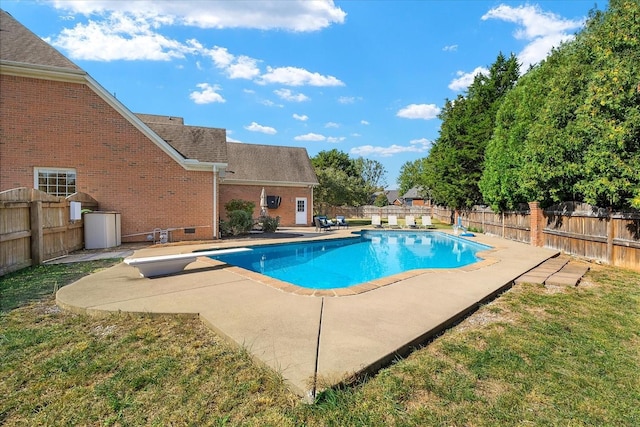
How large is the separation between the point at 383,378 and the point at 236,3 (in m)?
11.4

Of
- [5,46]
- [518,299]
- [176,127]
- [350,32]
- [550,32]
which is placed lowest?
[518,299]

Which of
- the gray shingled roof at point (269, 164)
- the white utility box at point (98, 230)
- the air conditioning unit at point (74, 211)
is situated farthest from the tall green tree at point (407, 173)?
the air conditioning unit at point (74, 211)

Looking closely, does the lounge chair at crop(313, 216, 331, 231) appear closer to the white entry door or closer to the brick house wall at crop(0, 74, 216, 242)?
the white entry door

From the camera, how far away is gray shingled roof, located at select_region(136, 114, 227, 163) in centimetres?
1412

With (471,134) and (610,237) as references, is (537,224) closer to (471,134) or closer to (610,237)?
(610,237)

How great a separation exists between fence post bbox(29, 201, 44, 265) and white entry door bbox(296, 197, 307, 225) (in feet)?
55.4

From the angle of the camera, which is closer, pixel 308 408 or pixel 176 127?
pixel 308 408

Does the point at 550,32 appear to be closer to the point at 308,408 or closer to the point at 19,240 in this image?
the point at 308,408

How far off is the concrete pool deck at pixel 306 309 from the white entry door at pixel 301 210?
16.7 meters

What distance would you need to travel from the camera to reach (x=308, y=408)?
2.32 meters

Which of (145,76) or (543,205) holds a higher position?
(145,76)

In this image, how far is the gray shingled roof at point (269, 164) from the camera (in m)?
22.8

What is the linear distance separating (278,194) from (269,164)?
2.73 m

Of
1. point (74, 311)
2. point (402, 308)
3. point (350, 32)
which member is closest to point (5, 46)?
point (74, 311)
